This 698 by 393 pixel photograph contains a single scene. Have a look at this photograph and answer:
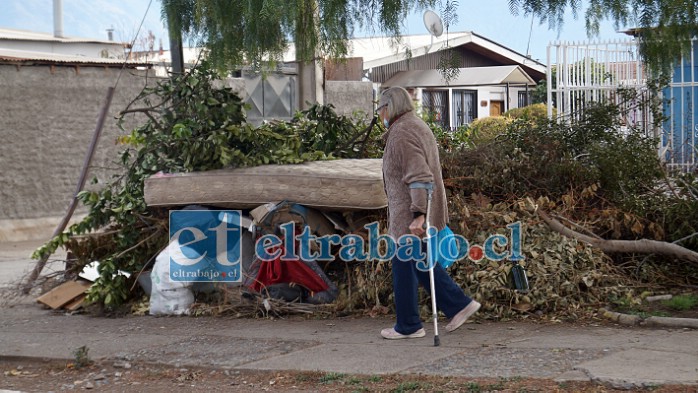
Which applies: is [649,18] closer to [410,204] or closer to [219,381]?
[410,204]

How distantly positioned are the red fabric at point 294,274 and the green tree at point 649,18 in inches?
117

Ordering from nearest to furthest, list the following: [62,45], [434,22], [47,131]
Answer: [434,22]
[47,131]
[62,45]

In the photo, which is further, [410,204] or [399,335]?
[399,335]

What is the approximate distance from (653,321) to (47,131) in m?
11.2

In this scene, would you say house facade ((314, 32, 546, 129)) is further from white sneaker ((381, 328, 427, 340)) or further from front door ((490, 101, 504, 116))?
white sneaker ((381, 328, 427, 340))

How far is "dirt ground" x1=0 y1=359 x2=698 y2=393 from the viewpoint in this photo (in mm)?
5664

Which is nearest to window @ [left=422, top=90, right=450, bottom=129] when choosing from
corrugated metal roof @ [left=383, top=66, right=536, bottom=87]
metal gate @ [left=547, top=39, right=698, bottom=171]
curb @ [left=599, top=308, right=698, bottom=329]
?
corrugated metal roof @ [left=383, top=66, right=536, bottom=87]

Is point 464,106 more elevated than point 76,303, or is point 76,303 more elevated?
point 464,106

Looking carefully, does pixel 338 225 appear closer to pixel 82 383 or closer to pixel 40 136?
pixel 82 383

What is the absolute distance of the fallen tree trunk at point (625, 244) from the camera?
8.18 metres

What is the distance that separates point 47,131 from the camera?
15328mm
